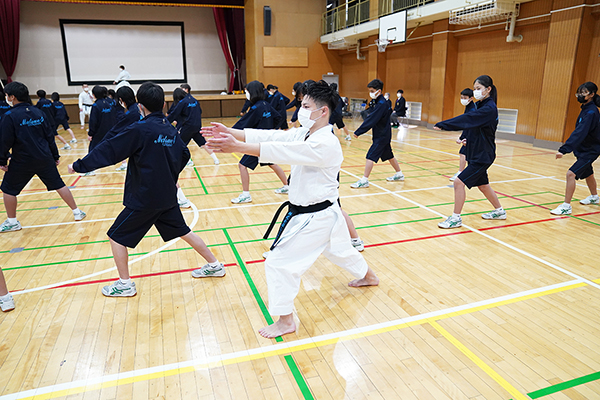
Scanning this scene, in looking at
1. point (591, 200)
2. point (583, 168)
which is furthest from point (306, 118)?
point (591, 200)

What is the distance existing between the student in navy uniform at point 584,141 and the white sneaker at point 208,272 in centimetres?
436

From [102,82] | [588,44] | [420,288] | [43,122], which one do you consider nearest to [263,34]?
[102,82]

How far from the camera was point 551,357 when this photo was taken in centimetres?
268

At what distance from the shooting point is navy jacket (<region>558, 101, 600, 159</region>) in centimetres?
522

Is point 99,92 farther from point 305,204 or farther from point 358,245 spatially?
point 305,204

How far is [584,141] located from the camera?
550 cm

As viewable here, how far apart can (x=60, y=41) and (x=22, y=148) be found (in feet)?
58.1

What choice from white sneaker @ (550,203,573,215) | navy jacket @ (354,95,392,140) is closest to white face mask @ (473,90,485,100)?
navy jacket @ (354,95,392,140)

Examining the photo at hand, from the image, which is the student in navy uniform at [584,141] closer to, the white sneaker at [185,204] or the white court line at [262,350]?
the white court line at [262,350]

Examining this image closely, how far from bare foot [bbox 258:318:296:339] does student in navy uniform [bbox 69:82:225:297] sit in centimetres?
118

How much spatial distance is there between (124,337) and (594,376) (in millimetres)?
3077

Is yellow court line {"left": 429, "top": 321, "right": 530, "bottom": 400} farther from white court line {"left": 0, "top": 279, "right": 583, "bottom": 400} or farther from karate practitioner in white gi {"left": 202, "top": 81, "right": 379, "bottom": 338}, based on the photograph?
karate practitioner in white gi {"left": 202, "top": 81, "right": 379, "bottom": 338}

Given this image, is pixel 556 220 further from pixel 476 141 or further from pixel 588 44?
pixel 588 44

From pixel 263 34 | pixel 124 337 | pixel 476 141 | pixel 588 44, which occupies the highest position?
pixel 263 34
